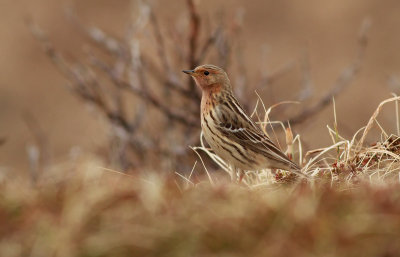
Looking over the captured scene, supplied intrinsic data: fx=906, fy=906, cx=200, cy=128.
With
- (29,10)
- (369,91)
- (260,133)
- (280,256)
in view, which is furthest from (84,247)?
(29,10)

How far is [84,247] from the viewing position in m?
3.33

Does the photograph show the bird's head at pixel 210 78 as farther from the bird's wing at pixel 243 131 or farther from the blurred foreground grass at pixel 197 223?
the blurred foreground grass at pixel 197 223

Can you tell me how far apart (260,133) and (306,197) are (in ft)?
11.9

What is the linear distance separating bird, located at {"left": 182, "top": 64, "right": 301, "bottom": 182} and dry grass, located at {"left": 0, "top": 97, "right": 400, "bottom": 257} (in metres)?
2.60

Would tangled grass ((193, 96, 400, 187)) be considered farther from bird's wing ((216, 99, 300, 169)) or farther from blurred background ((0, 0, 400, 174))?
blurred background ((0, 0, 400, 174))

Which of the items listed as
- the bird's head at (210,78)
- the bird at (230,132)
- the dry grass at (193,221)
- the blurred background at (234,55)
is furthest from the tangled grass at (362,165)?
the blurred background at (234,55)

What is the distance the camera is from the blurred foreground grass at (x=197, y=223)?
10.7ft

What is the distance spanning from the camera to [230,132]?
7.23 m

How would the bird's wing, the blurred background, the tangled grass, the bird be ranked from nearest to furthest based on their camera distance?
the tangled grass, the bird, the bird's wing, the blurred background

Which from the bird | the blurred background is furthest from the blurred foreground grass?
the blurred background

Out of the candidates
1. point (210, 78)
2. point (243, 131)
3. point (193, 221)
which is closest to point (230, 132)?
point (243, 131)

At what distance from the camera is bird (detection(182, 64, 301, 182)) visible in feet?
22.0

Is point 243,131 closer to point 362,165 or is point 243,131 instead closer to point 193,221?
point 362,165

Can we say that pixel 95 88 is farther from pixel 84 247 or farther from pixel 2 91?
pixel 2 91
